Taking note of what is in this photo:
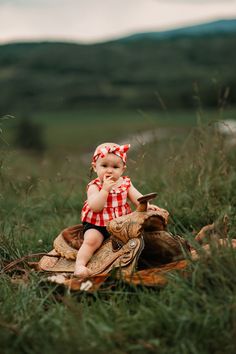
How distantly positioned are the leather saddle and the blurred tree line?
152 feet

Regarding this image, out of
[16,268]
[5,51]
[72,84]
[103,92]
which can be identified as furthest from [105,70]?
[16,268]

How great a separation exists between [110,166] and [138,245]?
0.68 meters

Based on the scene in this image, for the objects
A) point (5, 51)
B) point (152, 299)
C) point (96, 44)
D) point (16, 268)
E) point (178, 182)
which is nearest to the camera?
point (152, 299)

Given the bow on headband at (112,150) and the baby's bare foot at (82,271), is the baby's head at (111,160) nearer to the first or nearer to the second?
the bow on headband at (112,150)

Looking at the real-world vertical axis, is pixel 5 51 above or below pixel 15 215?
above

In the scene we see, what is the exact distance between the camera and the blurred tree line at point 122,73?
59.4m

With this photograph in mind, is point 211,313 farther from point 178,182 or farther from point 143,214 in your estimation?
point 178,182

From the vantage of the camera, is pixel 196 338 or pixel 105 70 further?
pixel 105 70

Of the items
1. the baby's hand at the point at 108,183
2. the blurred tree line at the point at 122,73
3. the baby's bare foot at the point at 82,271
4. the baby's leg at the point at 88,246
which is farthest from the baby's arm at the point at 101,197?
the blurred tree line at the point at 122,73

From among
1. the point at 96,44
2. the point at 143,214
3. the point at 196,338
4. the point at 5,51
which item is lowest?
the point at 196,338

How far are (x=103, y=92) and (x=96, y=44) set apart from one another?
9.23 meters

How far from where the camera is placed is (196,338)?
11.2 feet

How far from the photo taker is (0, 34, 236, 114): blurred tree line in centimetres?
5941

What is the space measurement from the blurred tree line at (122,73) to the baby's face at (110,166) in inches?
1819
